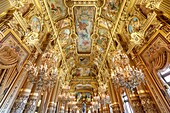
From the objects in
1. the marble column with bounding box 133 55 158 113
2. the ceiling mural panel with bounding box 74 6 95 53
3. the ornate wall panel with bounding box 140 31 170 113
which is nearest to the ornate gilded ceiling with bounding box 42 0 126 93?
the ceiling mural panel with bounding box 74 6 95 53

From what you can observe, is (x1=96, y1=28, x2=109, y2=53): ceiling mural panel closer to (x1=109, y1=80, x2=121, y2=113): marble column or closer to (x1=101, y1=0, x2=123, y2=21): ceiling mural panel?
(x1=101, y1=0, x2=123, y2=21): ceiling mural panel

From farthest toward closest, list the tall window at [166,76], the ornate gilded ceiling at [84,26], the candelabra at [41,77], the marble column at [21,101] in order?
1. the ornate gilded ceiling at [84,26]
2. the marble column at [21,101]
3. the tall window at [166,76]
4. the candelabra at [41,77]

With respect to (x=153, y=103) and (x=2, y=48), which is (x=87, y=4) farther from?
(x=153, y=103)

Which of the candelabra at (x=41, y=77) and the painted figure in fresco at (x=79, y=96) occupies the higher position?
the painted figure in fresco at (x=79, y=96)

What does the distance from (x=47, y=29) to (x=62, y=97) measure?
6.66 metres

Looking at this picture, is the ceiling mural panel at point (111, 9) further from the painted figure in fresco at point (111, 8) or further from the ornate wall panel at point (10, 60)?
the ornate wall panel at point (10, 60)

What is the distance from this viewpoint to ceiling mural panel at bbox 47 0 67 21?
28.8 feet

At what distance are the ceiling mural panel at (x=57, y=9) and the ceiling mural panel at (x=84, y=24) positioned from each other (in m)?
1.08

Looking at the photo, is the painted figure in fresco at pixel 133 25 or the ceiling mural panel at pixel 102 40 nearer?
the painted figure in fresco at pixel 133 25

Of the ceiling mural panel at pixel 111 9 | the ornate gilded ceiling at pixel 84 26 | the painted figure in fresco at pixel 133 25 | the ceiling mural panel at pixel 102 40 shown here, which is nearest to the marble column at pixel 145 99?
the painted figure in fresco at pixel 133 25

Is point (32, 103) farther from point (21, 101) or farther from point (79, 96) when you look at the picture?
point (79, 96)

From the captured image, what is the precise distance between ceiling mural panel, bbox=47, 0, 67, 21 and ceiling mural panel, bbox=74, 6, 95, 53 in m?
1.08

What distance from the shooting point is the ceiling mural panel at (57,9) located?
28.8 ft

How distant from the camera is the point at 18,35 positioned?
5.93 metres
